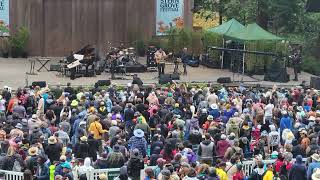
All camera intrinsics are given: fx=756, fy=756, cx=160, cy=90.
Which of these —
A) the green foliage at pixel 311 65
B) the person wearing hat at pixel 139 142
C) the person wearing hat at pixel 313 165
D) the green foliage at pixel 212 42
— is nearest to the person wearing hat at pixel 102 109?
the person wearing hat at pixel 139 142

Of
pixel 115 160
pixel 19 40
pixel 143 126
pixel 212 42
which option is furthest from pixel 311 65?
pixel 115 160

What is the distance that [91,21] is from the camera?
40.2 m

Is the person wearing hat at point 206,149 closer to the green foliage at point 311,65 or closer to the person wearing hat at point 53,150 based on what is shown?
the person wearing hat at point 53,150

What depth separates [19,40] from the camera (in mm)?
38562

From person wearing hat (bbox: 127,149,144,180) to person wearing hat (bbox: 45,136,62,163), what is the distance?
1.80 meters

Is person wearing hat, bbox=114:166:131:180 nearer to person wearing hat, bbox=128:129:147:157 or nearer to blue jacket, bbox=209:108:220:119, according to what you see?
person wearing hat, bbox=128:129:147:157

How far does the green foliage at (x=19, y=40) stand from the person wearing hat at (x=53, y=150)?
21.6m

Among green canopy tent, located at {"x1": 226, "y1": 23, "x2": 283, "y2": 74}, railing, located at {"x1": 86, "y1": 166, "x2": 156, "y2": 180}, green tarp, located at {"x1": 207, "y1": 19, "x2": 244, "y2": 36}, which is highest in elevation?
green tarp, located at {"x1": 207, "y1": 19, "x2": 244, "y2": 36}

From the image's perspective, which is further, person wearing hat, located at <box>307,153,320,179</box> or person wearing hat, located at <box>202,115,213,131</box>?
person wearing hat, located at <box>202,115,213,131</box>

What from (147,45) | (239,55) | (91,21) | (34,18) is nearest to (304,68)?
(239,55)

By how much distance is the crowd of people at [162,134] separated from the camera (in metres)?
16.6

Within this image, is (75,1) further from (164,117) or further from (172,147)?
(172,147)

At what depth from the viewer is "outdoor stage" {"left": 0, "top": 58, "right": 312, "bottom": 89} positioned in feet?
107

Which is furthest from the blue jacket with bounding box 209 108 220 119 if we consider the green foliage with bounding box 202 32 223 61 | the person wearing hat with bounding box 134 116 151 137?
the green foliage with bounding box 202 32 223 61
